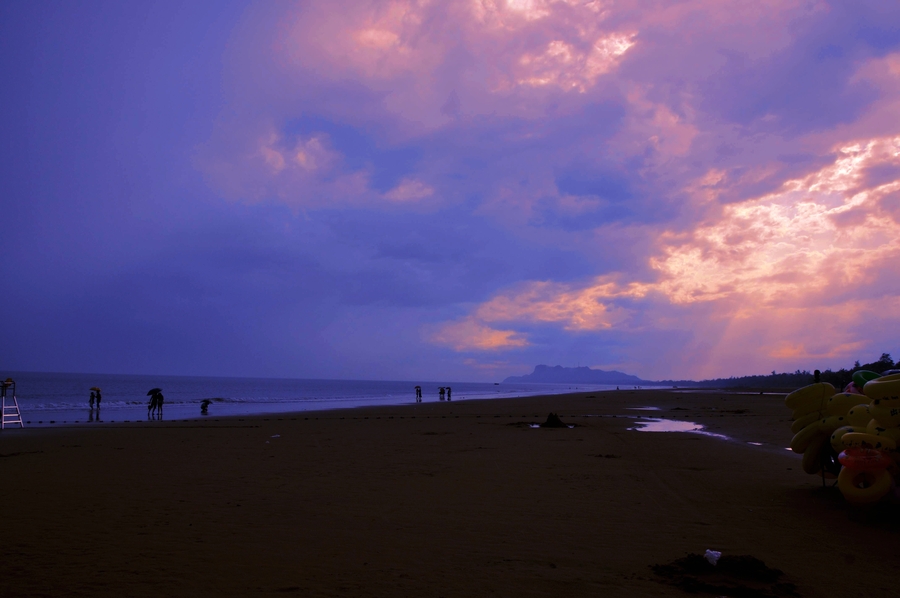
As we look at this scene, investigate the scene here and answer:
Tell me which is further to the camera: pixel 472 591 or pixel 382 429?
pixel 382 429

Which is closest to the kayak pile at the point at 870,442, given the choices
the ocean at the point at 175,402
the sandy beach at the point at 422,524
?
the sandy beach at the point at 422,524

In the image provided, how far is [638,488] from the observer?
9.84 m

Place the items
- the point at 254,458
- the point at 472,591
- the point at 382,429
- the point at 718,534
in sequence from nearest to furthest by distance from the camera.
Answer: the point at 472,591
the point at 718,534
the point at 254,458
the point at 382,429

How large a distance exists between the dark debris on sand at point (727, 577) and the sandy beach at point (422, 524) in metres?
0.18

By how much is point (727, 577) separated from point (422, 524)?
12.6 ft

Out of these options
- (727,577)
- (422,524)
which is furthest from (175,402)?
(727,577)

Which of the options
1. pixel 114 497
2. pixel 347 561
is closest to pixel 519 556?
pixel 347 561

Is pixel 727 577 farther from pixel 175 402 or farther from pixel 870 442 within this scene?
pixel 175 402

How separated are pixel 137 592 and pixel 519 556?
13.0 feet

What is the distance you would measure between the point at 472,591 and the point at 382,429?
18.6 m

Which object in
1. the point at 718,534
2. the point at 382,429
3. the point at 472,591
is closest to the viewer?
the point at 472,591

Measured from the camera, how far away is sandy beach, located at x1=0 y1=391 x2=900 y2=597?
5426mm

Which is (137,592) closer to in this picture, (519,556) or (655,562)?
(519,556)

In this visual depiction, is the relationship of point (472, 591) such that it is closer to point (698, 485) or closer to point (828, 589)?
point (828, 589)
